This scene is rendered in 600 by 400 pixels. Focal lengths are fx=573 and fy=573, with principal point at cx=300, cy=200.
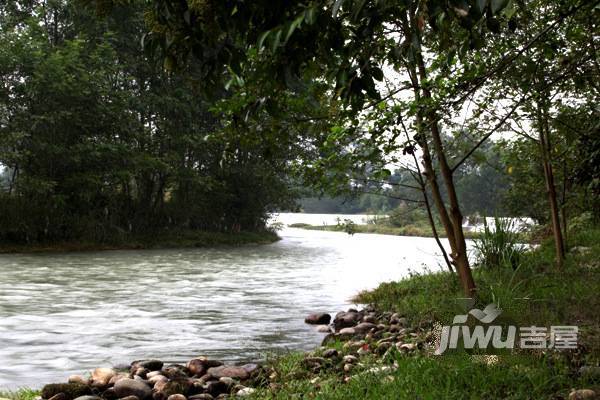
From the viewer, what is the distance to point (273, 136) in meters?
3.74

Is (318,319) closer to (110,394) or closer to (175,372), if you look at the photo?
(175,372)

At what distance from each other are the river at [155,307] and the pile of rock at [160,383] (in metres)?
0.56

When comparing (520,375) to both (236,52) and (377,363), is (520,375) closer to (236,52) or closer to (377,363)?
(377,363)

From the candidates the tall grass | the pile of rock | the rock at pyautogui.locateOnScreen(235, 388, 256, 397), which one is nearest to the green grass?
the pile of rock

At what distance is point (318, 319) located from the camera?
6359 mm

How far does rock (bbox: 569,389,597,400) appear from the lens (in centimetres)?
259

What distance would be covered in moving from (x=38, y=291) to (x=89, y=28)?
12456mm

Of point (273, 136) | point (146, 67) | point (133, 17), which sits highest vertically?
point (133, 17)

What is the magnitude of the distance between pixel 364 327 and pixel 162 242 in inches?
574

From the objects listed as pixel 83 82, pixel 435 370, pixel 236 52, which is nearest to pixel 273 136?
pixel 236 52

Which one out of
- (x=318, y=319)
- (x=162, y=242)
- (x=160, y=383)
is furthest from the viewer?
(x=162, y=242)

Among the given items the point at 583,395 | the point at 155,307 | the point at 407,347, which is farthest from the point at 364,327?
the point at 155,307

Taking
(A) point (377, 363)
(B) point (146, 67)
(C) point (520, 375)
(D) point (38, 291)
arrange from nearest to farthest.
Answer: (C) point (520, 375) → (A) point (377, 363) → (D) point (38, 291) → (B) point (146, 67)

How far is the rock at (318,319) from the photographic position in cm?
635
